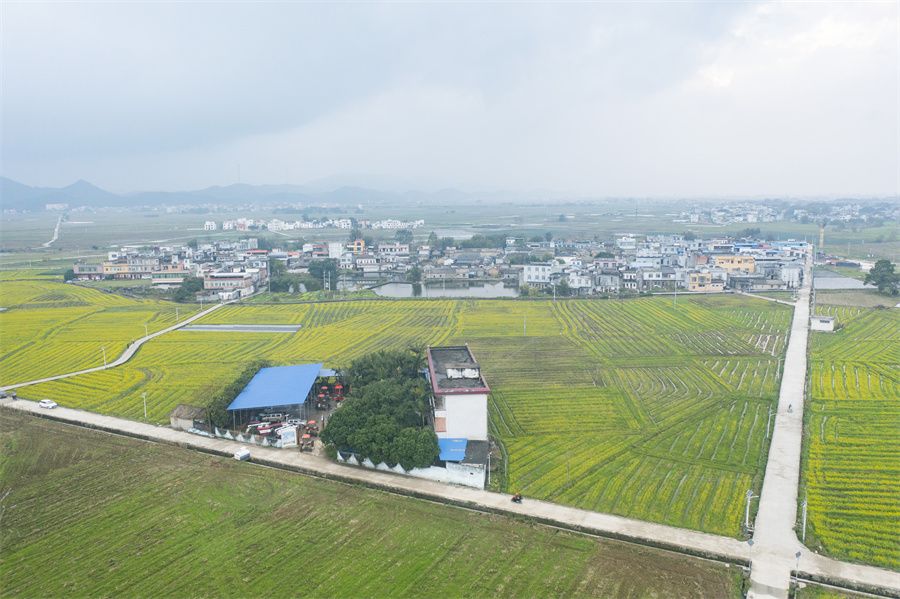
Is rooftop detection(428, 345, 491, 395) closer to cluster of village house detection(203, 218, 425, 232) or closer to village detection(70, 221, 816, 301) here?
village detection(70, 221, 816, 301)

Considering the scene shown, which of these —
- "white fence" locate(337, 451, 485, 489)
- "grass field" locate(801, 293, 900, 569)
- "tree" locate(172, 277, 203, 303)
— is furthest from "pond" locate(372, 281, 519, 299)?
"white fence" locate(337, 451, 485, 489)

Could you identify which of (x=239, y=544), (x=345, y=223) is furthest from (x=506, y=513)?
(x=345, y=223)

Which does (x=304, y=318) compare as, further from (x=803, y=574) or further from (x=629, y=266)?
(x=803, y=574)

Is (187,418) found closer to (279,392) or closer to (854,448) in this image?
(279,392)

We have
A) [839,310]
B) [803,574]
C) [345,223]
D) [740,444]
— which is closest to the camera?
[803,574]

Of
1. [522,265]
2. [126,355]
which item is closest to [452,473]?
[126,355]

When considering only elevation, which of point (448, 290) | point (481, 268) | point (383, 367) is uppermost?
point (383, 367)
